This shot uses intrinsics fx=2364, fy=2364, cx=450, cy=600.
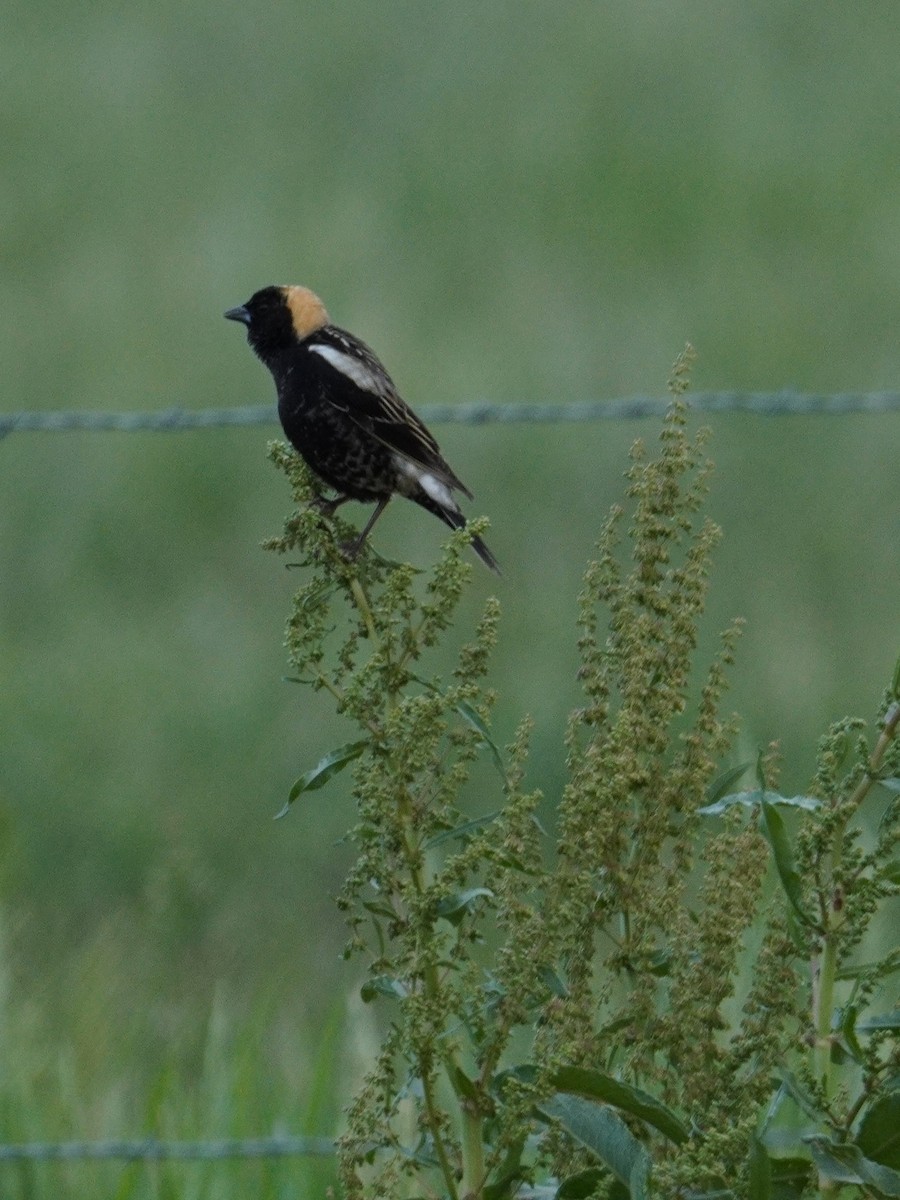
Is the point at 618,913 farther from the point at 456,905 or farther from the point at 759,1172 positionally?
the point at 759,1172

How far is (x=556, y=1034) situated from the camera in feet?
5.42

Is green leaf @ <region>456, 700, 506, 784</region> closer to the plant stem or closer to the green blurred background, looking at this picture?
the plant stem

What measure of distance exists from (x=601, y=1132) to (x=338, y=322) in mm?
7034

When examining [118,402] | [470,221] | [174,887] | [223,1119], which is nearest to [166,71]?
[470,221]

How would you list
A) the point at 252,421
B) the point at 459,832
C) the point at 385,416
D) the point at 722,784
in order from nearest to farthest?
the point at 459,832 < the point at 722,784 < the point at 385,416 < the point at 252,421

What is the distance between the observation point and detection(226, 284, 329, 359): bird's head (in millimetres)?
3789

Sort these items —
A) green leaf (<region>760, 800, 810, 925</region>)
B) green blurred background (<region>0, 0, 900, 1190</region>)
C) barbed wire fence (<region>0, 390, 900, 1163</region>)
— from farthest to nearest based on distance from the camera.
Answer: green blurred background (<region>0, 0, 900, 1190</region>)
barbed wire fence (<region>0, 390, 900, 1163</region>)
green leaf (<region>760, 800, 810, 925</region>)

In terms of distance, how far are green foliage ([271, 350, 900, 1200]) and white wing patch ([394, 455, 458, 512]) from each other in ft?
5.73

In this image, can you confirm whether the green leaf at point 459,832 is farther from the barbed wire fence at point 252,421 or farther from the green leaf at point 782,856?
the barbed wire fence at point 252,421

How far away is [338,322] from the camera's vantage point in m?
8.45

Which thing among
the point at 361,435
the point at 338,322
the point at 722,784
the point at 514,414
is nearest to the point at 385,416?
Result: the point at 361,435

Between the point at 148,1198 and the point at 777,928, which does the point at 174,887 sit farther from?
the point at 777,928

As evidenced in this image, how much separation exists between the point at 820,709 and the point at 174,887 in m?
2.03

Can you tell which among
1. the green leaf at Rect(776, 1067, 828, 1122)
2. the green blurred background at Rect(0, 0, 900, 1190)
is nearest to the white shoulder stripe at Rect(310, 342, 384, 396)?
the green blurred background at Rect(0, 0, 900, 1190)
